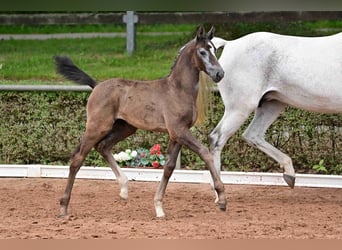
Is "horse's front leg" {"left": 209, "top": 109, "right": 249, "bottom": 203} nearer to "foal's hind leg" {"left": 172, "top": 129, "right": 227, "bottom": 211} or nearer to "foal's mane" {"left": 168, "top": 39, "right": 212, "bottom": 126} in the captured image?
"foal's mane" {"left": 168, "top": 39, "right": 212, "bottom": 126}

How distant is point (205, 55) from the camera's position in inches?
290

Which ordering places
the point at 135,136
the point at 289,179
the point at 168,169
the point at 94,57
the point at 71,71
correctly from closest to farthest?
the point at 168,169
the point at 71,71
the point at 289,179
the point at 135,136
the point at 94,57

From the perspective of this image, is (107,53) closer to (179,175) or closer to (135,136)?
(135,136)

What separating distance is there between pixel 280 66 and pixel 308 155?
1716mm

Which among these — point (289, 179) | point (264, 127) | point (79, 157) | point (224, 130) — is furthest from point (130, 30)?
point (79, 157)

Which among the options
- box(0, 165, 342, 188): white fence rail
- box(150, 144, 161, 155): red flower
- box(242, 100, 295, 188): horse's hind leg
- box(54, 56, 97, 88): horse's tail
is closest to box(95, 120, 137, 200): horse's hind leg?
box(54, 56, 97, 88): horse's tail

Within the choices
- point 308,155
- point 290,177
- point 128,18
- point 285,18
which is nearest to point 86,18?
point 128,18

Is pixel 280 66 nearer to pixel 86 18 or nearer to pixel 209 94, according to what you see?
pixel 209 94

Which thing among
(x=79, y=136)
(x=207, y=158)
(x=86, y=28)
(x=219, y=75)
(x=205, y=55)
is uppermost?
(x=205, y=55)

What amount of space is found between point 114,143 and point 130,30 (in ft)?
21.8

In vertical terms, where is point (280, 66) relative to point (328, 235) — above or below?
above

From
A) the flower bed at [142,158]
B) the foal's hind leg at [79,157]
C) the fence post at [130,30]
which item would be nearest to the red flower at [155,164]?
the flower bed at [142,158]

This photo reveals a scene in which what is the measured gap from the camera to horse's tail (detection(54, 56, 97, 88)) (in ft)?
25.9

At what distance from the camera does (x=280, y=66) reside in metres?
8.66
